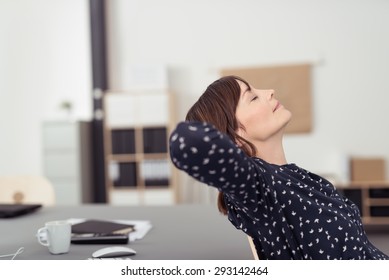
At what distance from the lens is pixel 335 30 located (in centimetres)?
387

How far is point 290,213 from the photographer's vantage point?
2.54ft

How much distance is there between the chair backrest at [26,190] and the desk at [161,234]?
21 centimetres

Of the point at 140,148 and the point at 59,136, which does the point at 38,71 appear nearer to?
the point at 59,136

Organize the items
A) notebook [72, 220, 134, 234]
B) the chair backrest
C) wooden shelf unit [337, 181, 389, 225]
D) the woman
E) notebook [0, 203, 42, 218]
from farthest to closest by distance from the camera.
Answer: wooden shelf unit [337, 181, 389, 225] → the chair backrest → notebook [0, 203, 42, 218] → notebook [72, 220, 134, 234] → the woman

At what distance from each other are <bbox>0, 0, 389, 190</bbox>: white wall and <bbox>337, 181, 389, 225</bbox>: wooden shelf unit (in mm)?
249

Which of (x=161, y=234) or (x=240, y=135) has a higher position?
(x=240, y=135)

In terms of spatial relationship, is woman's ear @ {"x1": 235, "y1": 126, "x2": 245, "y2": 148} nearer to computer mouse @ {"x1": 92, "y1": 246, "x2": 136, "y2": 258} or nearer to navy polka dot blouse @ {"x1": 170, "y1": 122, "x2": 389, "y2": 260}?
navy polka dot blouse @ {"x1": 170, "y1": 122, "x2": 389, "y2": 260}

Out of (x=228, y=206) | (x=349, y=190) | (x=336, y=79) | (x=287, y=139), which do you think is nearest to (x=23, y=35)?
(x=287, y=139)

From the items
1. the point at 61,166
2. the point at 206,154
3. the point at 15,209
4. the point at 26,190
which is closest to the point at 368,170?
the point at 61,166

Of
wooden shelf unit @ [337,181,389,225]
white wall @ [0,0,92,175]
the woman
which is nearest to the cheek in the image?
the woman

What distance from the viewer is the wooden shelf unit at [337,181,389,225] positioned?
11.6ft

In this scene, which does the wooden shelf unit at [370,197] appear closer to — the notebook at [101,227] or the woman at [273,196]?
the notebook at [101,227]

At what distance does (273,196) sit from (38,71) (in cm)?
378
